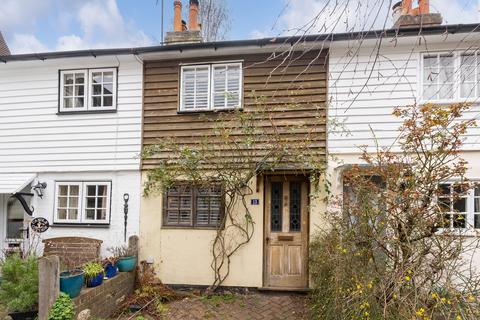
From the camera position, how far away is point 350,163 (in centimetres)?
669

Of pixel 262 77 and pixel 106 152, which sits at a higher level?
pixel 262 77

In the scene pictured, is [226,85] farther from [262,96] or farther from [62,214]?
[62,214]

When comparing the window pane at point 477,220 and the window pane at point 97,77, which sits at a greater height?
the window pane at point 97,77

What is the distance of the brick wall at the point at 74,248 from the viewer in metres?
7.25

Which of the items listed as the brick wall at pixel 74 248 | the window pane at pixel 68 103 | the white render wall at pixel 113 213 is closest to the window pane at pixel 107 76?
the window pane at pixel 68 103

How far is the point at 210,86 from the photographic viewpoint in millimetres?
7371

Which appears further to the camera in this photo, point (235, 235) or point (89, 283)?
point (235, 235)

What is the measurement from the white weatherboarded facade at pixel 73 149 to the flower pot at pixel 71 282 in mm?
2410

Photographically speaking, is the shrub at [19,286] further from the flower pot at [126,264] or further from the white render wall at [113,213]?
the white render wall at [113,213]

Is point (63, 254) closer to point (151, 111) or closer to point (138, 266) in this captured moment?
point (138, 266)

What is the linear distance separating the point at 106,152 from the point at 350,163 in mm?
5650

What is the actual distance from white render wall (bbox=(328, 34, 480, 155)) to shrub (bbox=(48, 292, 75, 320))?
5475mm

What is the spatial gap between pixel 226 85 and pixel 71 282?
4.98 metres

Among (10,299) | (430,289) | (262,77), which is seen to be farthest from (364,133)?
(10,299)
